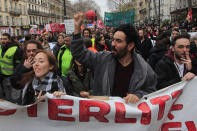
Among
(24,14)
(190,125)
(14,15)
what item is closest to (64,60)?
(190,125)

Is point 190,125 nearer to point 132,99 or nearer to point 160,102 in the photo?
point 160,102

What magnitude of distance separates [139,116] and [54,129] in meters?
0.90

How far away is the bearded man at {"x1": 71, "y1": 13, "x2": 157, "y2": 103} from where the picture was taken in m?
2.28

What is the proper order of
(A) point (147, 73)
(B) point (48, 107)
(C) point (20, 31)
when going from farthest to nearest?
(C) point (20, 31) → (A) point (147, 73) → (B) point (48, 107)

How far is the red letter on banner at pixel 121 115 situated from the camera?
215cm

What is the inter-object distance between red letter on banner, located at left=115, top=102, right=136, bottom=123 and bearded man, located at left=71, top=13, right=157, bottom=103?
0.51 feet

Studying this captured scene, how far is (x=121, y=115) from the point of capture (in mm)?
2160

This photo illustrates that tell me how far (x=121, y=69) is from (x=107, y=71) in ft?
0.56

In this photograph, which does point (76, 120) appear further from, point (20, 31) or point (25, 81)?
point (20, 31)

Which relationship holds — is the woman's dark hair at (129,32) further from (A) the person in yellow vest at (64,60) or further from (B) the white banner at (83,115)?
(A) the person in yellow vest at (64,60)

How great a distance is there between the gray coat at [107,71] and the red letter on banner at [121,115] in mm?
204

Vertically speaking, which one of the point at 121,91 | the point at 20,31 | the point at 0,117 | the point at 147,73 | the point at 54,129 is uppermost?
the point at 20,31

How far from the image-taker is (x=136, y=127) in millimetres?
2172

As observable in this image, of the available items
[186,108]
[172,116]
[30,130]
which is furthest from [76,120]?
[186,108]
